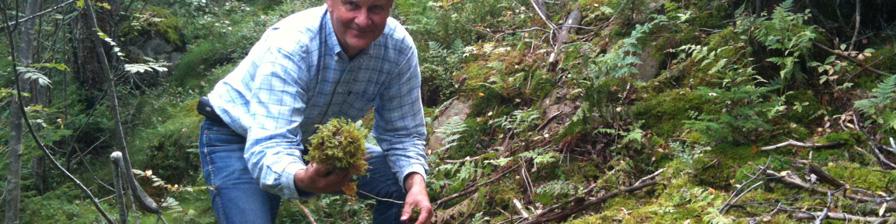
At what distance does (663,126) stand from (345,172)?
239cm

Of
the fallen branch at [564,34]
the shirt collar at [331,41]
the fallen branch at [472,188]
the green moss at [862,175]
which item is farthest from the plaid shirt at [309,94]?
the fallen branch at [564,34]

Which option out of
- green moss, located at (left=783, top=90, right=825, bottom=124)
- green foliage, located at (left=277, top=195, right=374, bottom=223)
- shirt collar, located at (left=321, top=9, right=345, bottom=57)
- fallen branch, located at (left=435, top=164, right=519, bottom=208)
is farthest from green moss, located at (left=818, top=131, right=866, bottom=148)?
green foliage, located at (left=277, top=195, right=374, bottom=223)

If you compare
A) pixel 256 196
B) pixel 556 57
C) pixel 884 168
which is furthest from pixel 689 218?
pixel 556 57

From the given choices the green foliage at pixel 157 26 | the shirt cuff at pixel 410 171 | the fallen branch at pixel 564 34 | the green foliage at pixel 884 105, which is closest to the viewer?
the shirt cuff at pixel 410 171

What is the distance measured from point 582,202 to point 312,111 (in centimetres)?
155

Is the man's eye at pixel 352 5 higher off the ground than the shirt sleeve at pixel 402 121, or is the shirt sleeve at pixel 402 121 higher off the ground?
the man's eye at pixel 352 5

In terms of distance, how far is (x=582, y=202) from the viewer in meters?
4.19

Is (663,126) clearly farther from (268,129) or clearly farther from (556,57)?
(268,129)

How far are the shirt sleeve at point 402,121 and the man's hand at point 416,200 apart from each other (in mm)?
56

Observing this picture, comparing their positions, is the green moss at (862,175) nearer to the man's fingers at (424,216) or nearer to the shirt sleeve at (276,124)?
the man's fingers at (424,216)

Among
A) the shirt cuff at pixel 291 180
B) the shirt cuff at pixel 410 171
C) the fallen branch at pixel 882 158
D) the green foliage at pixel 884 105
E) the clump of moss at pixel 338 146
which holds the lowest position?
the fallen branch at pixel 882 158

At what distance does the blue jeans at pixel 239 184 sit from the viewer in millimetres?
3152

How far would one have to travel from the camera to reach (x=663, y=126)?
4.57m

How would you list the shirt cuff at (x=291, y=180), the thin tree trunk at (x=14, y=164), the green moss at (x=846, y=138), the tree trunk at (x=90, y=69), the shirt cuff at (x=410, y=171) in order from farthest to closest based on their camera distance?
1. the tree trunk at (x=90, y=69)
2. the thin tree trunk at (x=14, y=164)
3. the green moss at (x=846, y=138)
4. the shirt cuff at (x=410, y=171)
5. the shirt cuff at (x=291, y=180)
